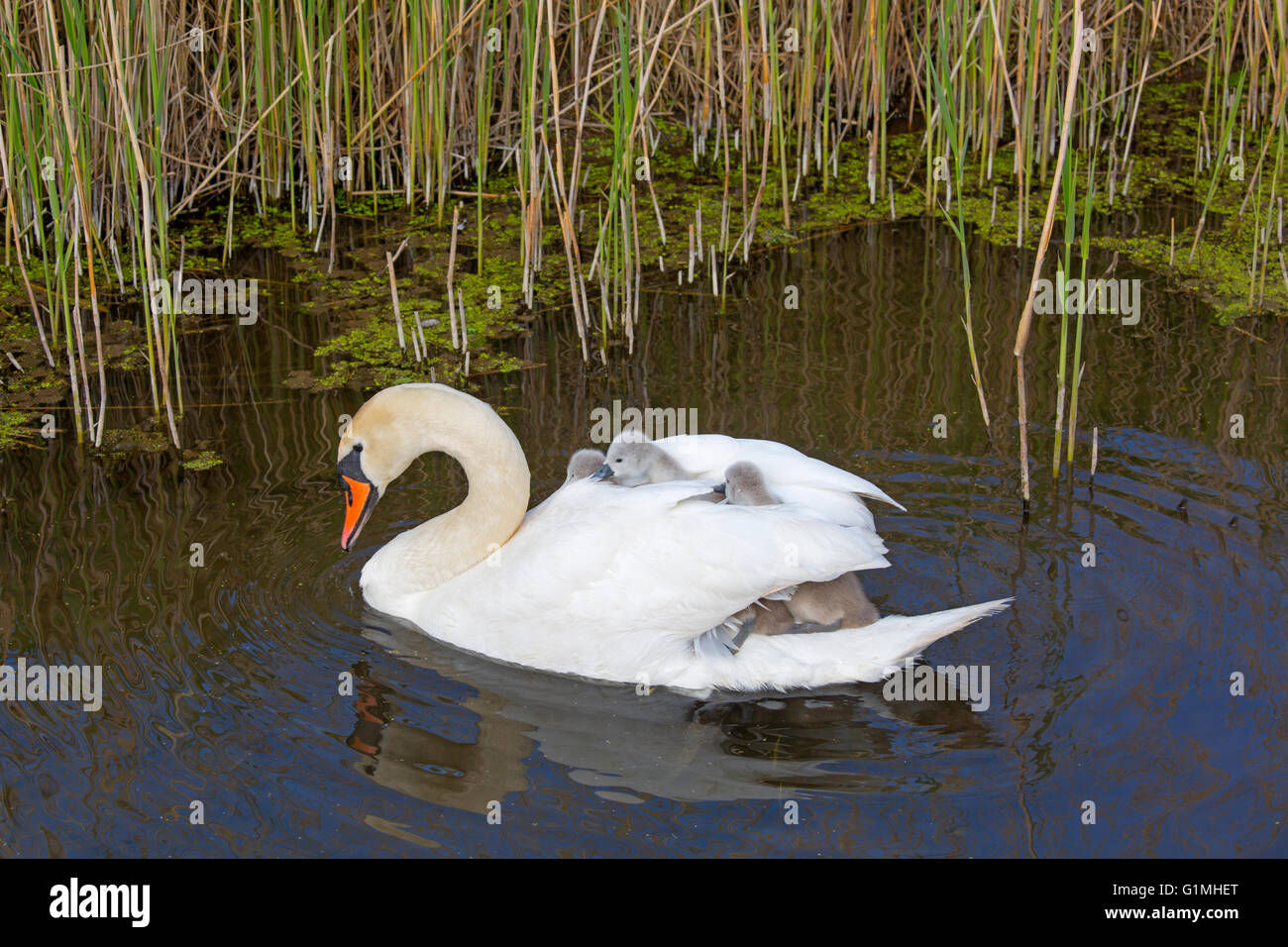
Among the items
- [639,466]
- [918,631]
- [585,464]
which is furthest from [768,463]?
[918,631]

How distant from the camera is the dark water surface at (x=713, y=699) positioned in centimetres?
386

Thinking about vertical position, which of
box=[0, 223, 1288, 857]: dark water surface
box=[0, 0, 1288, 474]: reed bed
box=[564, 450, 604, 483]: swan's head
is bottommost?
box=[0, 223, 1288, 857]: dark water surface

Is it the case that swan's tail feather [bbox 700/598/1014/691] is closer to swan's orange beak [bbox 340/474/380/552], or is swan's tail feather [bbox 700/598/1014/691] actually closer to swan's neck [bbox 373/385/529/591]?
swan's neck [bbox 373/385/529/591]

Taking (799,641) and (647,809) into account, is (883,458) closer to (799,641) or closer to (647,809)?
(799,641)

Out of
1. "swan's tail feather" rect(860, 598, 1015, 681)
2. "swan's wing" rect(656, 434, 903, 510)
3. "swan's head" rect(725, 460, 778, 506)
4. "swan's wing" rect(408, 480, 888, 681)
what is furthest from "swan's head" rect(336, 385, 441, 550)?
"swan's tail feather" rect(860, 598, 1015, 681)

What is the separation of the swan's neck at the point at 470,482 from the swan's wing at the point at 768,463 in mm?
530

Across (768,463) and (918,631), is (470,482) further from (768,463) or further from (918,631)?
(918,631)

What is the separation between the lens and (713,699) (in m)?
4.47

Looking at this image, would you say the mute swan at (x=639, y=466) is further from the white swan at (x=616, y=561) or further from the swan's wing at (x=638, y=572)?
the swan's wing at (x=638, y=572)

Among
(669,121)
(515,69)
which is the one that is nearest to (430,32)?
(515,69)

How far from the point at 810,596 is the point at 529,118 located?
271cm

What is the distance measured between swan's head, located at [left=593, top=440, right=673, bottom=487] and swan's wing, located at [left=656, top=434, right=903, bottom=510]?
81 mm

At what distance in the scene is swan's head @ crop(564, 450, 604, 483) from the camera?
5031 mm
